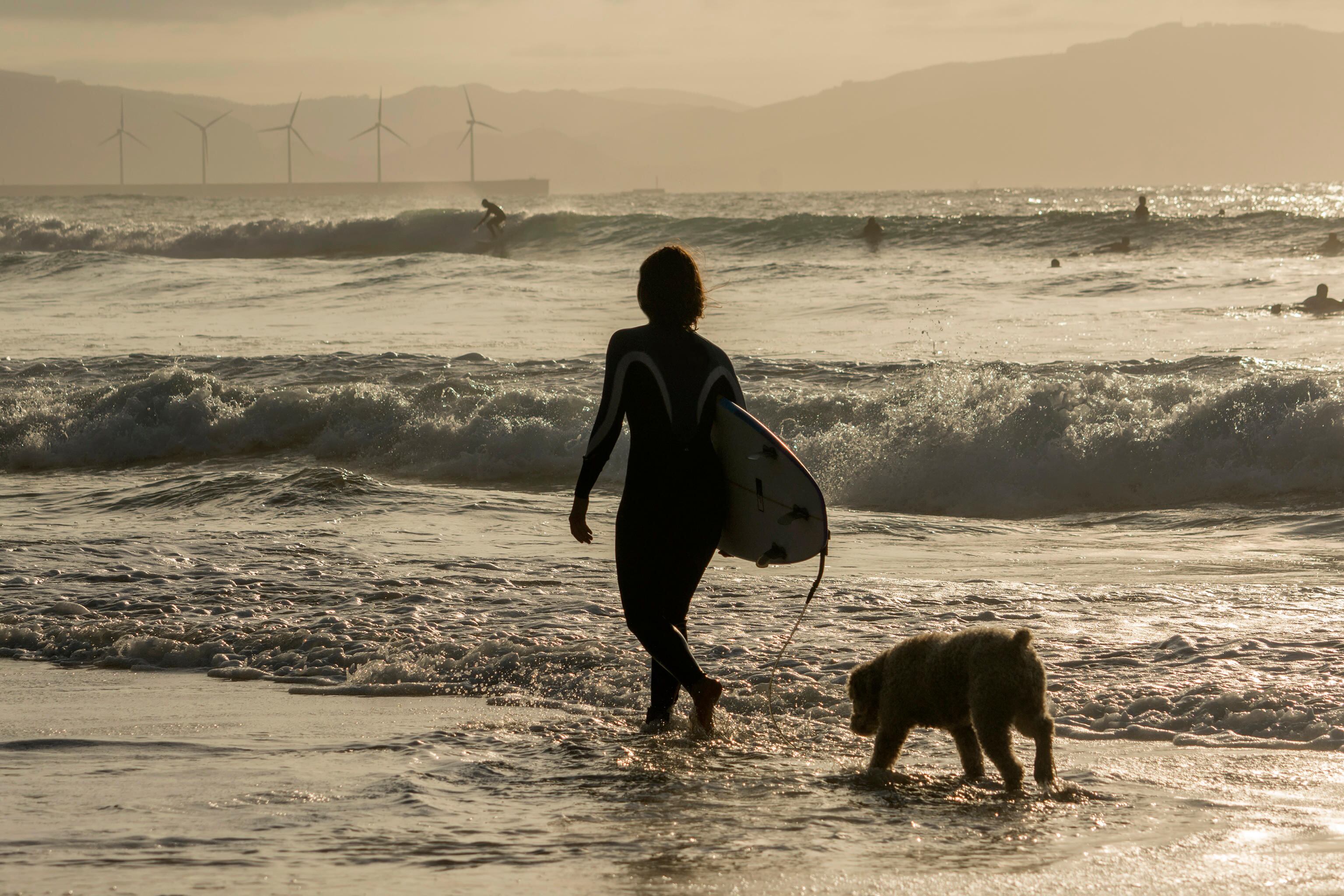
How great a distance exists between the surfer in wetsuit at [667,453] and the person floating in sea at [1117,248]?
93.4 feet

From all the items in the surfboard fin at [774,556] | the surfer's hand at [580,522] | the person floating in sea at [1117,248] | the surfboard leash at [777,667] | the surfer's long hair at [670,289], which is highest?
the person floating in sea at [1117,248]

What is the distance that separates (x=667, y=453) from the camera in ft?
14.1

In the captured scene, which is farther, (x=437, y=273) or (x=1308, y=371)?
(x=437, y=273)

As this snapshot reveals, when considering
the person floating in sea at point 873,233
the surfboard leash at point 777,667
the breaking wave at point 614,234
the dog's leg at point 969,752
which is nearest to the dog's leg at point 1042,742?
the dog's leg at point 969,752

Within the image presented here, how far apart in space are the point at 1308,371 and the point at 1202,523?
4149mm

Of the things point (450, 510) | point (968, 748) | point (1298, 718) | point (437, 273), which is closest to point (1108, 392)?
point (450, 510)

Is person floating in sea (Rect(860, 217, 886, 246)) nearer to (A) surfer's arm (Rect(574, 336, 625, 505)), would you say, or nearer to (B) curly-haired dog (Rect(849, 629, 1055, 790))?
(A) surfer's arm (Rect(574, 336, 625, 505))

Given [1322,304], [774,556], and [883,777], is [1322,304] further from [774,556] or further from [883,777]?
[883,777]

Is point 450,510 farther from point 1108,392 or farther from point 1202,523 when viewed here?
point 1108,392

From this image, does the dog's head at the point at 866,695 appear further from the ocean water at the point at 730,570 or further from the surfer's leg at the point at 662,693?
the surfer's leg at the point at 662,693

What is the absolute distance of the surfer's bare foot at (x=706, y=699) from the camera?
4.37 m

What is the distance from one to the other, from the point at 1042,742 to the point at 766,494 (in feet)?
4.00

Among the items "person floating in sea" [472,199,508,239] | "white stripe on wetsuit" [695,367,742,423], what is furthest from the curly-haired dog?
"person floating in sea" [472,199,508,239]

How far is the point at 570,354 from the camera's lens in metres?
16.5
